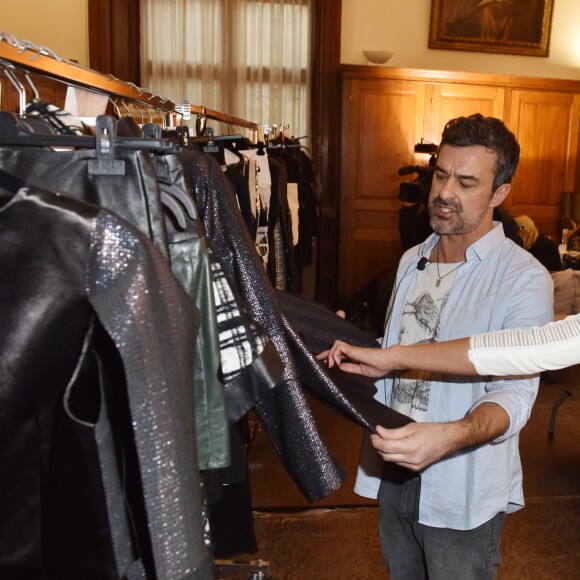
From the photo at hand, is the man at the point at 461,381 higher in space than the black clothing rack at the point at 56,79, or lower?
lower

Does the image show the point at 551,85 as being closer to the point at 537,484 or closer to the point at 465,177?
the point at 537,484

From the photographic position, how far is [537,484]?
343 centimetres

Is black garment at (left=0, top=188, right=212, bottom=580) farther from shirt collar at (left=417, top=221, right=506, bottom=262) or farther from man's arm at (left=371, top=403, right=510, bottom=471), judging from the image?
shirt collar at (left=417, top=221, right=506, bottom=262)

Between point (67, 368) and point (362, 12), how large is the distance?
6547 millimetres

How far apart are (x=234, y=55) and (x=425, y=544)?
563 centimetres

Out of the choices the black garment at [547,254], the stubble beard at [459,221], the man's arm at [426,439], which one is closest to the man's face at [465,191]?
the stubble beard at [459,221]

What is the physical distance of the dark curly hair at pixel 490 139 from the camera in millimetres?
1642

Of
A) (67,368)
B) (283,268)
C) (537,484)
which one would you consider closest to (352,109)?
(283,268)

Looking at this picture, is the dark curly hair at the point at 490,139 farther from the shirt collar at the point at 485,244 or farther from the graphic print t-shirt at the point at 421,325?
the graphic print t-shirt at the point at 421,325

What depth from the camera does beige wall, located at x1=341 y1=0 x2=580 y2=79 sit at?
6.59m

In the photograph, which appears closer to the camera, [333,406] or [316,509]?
[333,406]

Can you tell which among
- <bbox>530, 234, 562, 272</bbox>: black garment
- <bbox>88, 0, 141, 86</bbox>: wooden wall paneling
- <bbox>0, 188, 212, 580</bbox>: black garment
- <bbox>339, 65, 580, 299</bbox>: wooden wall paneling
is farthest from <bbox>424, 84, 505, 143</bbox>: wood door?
<bbox>0, 188, 212, 580</bbox>: black garment

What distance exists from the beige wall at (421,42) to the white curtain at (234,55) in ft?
1.67

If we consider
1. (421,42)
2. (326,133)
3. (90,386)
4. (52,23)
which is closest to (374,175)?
(326,133)
